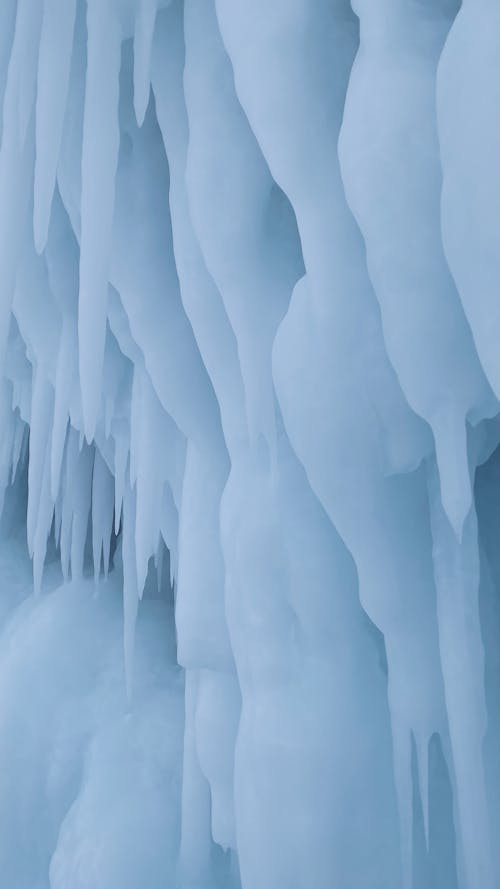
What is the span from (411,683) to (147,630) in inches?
65.5

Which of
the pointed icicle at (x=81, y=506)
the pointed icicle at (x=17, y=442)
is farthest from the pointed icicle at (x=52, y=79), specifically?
the pointed icicle at (x=17, y=442)

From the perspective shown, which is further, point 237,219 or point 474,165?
point 237,219

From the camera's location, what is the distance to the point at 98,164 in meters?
1.42

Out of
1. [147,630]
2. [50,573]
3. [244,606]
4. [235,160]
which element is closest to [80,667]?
[147,630]

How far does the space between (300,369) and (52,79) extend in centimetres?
70

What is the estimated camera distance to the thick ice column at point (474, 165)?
0.81 meters

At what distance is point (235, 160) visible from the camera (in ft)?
4.21

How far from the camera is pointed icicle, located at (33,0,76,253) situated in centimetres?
140

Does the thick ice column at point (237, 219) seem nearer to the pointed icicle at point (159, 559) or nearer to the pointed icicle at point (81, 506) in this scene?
the pointed icicle at point (159, 559)

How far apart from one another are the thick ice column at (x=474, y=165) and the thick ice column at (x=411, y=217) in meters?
0.08

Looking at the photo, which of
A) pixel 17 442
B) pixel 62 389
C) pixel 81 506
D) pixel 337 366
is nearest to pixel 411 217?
pixel 337 366

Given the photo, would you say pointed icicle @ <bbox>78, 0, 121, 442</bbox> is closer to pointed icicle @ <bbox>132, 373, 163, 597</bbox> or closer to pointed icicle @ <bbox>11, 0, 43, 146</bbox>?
pointed icicle @ <bbox>11, 0, 43, 146</bbox>

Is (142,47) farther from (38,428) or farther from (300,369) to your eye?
(38,428)

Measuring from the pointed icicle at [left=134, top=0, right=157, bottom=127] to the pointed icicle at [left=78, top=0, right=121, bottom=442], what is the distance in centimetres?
5
